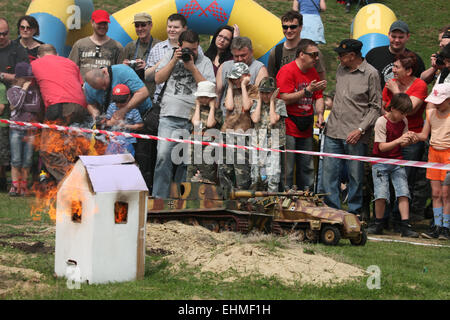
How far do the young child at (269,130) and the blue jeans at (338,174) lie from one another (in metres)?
0.88

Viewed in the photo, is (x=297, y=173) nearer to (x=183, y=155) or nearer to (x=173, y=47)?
(x=183, y=155)

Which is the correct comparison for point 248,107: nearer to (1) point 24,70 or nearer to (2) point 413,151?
(2) point 413,151

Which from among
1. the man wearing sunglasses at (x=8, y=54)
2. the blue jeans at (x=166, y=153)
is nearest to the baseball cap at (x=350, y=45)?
the blue jeans at (x=166, y=153)

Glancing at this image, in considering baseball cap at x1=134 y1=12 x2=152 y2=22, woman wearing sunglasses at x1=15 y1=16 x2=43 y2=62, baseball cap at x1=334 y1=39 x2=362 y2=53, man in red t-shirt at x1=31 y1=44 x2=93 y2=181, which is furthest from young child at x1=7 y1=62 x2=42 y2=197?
baseball cap at x1=334 y1=39 x2=362 y2=53

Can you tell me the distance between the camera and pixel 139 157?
12.6 meters

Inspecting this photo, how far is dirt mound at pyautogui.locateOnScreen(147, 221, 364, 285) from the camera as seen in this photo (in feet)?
24.2

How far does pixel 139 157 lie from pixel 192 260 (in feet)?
16.4

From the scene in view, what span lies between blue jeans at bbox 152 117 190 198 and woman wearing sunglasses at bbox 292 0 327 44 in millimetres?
5531

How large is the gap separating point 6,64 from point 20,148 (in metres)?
1.55

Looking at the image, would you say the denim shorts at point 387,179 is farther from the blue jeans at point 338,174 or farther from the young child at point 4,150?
the young child at point 4,150

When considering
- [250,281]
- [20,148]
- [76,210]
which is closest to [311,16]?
[20,148]

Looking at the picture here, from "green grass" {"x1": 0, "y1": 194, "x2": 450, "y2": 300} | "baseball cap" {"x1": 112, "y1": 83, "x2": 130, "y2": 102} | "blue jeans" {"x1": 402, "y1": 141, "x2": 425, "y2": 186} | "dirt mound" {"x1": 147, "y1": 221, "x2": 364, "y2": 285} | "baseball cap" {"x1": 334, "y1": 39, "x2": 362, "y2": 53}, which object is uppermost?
"baseball cap" {"x1": 334, "y1": 39, "x2": 362, "y2": 53}

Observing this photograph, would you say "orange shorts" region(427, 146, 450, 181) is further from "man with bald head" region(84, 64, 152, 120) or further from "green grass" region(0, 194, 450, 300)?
"man with bald head" region(84, 64, 152, 120)
